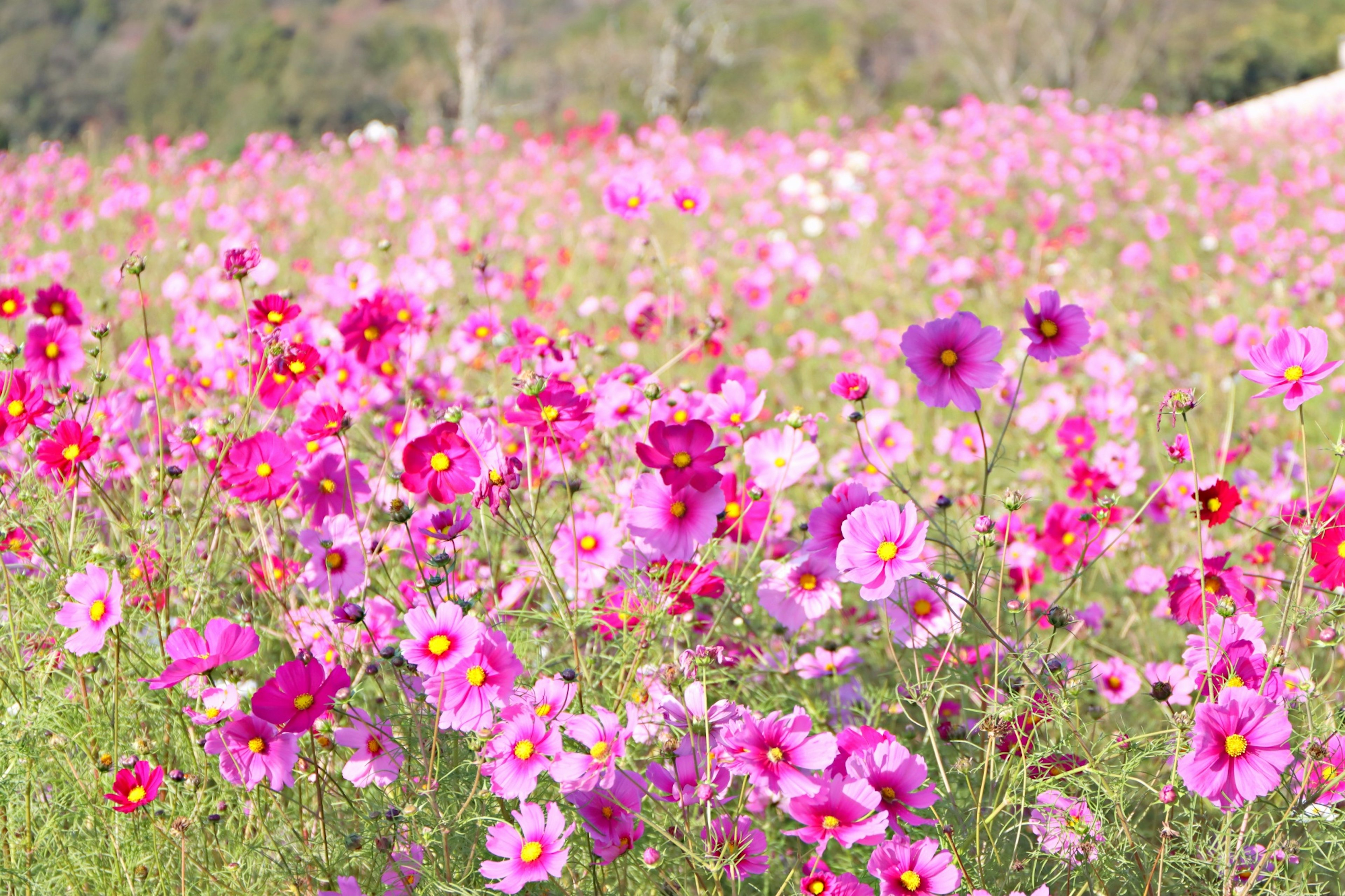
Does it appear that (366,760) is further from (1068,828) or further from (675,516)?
(1068,828)

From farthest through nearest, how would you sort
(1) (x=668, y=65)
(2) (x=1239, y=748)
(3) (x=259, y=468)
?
(1) (x=668, y=65) < (3) (x=259, y=468) < (2) (x=1239, y=748)

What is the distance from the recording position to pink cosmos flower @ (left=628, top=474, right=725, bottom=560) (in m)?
1.19

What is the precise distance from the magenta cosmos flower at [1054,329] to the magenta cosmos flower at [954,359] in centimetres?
7

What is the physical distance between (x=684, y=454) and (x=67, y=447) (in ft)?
2.50

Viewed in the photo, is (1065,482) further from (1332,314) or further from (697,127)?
(697,127)

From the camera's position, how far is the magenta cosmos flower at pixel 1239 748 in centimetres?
95

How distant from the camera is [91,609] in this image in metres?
1.14

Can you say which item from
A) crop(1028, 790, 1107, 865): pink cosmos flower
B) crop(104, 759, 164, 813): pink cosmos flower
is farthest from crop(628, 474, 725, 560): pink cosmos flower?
crop(104, 759, 164, 813): pink cosmos flower

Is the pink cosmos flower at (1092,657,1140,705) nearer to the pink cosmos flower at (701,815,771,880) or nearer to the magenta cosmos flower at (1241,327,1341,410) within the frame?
the magenta cosmos flower at (1241,327,1341,410)

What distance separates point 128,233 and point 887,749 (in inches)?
219

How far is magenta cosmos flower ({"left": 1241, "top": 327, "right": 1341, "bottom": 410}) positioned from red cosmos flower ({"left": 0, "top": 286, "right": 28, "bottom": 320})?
6.12 ft

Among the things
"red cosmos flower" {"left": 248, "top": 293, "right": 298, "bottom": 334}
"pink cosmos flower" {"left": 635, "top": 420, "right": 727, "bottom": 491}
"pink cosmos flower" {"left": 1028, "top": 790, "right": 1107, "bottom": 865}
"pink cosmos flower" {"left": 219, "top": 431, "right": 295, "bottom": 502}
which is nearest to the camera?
"pink cosmos flower" {"left": 1028, "top": 790, "right": 1107, "bottom": 865}

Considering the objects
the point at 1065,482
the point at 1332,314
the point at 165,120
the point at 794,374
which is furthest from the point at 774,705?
the point at 165,120

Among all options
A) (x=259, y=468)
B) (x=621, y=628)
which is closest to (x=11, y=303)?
(x=259, y=468)
